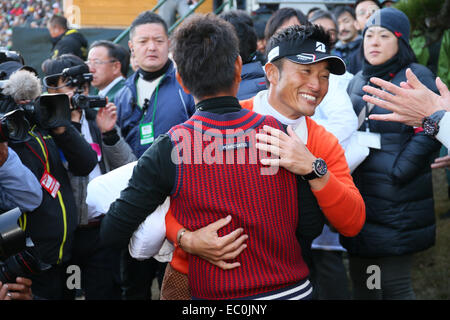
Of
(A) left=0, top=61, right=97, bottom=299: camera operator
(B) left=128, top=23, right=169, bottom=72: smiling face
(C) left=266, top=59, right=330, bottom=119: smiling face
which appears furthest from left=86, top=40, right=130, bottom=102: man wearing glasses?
(C) left=266, top=59, right=330, bottom=119: smiling face

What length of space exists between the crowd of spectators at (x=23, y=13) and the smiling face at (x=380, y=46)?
11.7 meters

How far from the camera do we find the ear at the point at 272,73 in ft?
7.16

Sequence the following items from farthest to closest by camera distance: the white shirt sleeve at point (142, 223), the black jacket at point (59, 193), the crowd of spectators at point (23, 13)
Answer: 1. the crowd of spectators at point (23, 13)
2. the black jacket at point (59, 193)
3. the white shirt sleeve at point (142, 223)

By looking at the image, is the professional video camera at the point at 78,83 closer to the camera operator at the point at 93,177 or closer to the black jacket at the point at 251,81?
the camera operator at the point at 93,177

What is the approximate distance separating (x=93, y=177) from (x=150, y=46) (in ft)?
3.34

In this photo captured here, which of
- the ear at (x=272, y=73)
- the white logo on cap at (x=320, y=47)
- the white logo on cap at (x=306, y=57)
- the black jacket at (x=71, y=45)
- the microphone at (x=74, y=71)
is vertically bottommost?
the black jacket at (x=71, y=45)

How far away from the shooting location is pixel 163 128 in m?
3.33

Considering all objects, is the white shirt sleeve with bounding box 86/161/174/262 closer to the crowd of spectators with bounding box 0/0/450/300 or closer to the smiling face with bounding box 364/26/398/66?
the crowd of spectators with bounding box 0/0/450/300

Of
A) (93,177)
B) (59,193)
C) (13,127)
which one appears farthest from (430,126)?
(93,177)

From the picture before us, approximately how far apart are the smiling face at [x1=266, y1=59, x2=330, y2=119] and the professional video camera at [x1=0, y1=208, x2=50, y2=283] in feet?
3.89

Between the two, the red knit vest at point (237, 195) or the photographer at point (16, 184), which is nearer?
the red knit vest at point (237, 195)

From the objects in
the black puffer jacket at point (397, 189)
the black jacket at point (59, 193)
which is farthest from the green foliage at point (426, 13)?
the black jacket at point (59, 193)

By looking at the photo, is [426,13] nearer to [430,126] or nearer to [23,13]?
[430,126]

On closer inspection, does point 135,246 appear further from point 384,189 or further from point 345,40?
point 345,40
